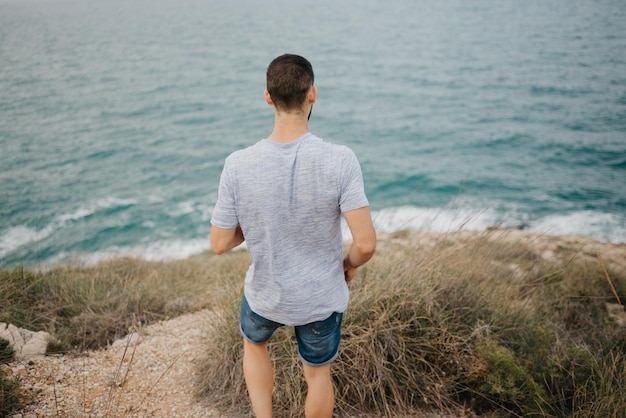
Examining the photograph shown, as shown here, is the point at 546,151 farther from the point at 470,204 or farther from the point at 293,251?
the point at 293,251

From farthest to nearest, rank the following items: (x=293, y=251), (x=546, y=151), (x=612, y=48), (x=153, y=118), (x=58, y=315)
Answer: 1. (x=612, y=48)
2. (x=153, y=118)
3. (x=546, y=151)
4. (x=58, y=315)
5. (x=293, y=251)

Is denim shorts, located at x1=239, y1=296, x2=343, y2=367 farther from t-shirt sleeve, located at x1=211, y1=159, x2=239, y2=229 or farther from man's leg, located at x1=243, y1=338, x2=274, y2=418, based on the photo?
t-shirt sleeve, located at x1=211, y1=159, x2=239, y2=229

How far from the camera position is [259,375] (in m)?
2.70

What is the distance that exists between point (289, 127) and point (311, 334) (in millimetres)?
1190

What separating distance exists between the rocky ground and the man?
64.1 inches

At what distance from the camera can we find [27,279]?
5336mm

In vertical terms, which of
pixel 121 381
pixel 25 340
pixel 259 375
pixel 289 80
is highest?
pixel 289 80

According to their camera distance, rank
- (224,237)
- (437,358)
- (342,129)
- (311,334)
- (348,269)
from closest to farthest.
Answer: (224,237) → (311,334) → (348,269) → (437,358) → (342,129)

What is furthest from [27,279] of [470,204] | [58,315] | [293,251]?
[470,204]

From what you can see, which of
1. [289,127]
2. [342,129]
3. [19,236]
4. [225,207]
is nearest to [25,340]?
[225,207]

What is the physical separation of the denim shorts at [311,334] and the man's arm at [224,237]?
1.48 ft

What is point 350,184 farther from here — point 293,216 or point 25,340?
point 25,340

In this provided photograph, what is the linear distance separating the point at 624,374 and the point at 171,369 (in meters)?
3.92

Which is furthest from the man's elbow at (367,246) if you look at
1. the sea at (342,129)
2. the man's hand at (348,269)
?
the sea at (342,129)
